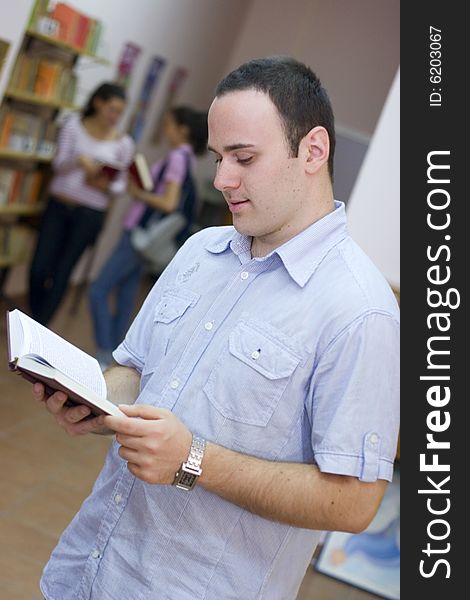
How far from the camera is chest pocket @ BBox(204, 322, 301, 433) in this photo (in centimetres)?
174

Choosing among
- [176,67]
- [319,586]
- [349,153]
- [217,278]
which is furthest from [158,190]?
[217,278]

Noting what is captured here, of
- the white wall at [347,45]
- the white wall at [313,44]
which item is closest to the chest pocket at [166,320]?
the white wall at [313,44]

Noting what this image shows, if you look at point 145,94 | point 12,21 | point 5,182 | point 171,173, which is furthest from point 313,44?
point 12,21

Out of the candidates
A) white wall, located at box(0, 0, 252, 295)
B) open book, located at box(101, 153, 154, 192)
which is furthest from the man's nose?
open book, located at box(101, 153, 154, 192)

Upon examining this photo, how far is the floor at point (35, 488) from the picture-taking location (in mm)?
3965

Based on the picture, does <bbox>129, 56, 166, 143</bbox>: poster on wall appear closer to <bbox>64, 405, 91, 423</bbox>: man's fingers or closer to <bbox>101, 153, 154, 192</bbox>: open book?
<bbox>101, 153, 154, 192</bbox>: open book

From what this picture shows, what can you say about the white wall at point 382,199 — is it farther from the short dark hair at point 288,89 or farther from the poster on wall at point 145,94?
the poster on wall at point 145,94

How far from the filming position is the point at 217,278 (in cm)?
194

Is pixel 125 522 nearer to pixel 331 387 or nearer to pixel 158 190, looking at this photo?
pixel 331 387

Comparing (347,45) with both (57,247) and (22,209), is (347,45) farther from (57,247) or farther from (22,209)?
(57,247)

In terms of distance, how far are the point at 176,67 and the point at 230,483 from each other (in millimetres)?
9013

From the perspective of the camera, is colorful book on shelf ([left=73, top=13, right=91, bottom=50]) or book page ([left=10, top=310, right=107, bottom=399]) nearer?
book page ([left=10, top=310, right=107, bottom=399])

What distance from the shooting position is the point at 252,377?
69.1 inches

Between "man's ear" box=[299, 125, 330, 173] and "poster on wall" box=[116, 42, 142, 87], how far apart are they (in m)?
7.25
